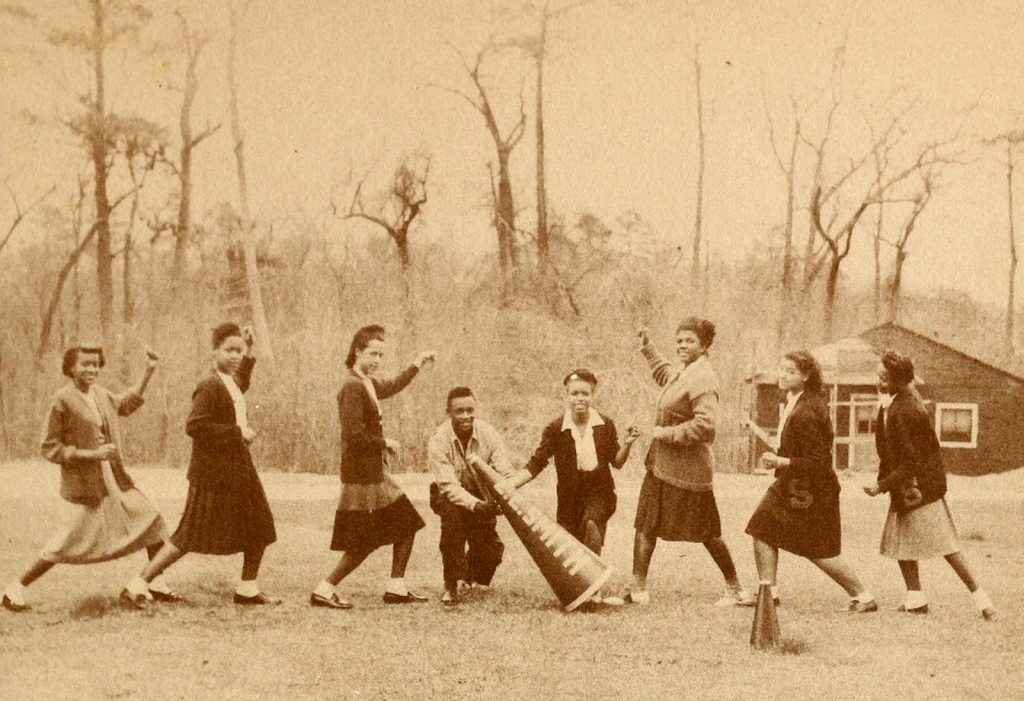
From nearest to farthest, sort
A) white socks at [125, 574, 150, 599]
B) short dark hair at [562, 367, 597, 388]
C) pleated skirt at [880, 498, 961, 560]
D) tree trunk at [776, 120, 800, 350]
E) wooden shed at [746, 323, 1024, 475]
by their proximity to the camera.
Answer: white socks at [125, 574, 150, 599] → pleated skirt at [880, 498, 961, 560] → short dark hair at [562, 367, 597, 388] → tree trunk at [776, 120, 800, 350] → wooden shed at [746, 323, 1024, 475]

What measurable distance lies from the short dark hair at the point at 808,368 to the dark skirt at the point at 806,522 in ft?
1.46

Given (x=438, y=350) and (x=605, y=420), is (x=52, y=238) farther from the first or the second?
(x=605, y=420)

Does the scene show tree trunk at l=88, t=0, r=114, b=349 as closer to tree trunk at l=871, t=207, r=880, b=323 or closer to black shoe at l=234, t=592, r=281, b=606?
black shoe at l=234, t=592, r=281, b=606

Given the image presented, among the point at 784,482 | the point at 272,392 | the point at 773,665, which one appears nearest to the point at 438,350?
the point at 272,392

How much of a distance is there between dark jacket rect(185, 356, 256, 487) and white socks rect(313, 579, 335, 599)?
0.66m

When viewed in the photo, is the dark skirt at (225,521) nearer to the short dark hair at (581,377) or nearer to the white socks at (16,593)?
the white socks at (16,593)

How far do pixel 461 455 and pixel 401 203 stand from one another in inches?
81.9

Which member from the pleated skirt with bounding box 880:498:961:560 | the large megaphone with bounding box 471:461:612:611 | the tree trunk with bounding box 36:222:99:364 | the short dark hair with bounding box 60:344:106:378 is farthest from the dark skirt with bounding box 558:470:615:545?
the tree trunk with bounding box 36:222:99:364

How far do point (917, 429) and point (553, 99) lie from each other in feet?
9.22

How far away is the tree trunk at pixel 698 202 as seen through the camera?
6453mm

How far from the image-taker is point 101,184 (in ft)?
19.7

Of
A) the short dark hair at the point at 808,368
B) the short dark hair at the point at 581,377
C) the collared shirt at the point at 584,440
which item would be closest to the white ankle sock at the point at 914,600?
the short dark hair at the point at 808,368

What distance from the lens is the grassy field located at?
400 cm

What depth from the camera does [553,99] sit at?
629cm
